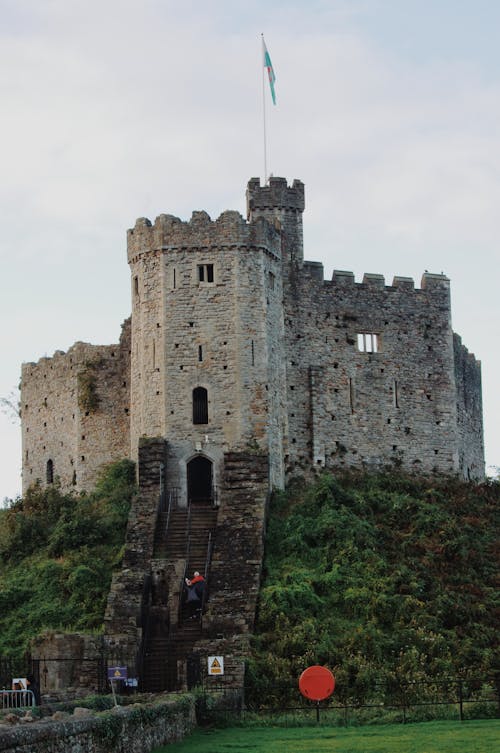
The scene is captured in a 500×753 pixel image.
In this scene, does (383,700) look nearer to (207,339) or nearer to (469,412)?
(207,339)

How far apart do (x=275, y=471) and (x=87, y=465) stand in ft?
25.3

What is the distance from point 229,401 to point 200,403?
990mm

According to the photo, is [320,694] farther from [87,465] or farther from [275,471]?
[87,465]

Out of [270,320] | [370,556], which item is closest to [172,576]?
[370,556]

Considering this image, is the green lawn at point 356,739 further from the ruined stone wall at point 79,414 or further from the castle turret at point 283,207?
the castle turret at point 283,207

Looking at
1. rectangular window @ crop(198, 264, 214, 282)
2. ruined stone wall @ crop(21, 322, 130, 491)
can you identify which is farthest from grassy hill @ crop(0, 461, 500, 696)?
rectangular window @ crop(198, 264, 214, 282)

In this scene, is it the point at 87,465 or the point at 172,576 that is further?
the point at 87,465

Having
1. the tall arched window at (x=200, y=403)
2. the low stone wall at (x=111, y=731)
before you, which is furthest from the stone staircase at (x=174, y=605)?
the low stone wall at (x=111, y=731)

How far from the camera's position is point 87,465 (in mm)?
49406

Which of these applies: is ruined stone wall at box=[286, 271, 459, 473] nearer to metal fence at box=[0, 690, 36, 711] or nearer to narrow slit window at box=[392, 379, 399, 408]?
narrow slit window at box=[392, 379, 399, 408]

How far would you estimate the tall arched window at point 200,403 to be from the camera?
147 feet

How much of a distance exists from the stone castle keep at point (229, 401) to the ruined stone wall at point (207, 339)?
46 millimetres

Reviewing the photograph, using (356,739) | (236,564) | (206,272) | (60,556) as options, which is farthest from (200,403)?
(356,739)

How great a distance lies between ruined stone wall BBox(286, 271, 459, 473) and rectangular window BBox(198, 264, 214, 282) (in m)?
4.14
